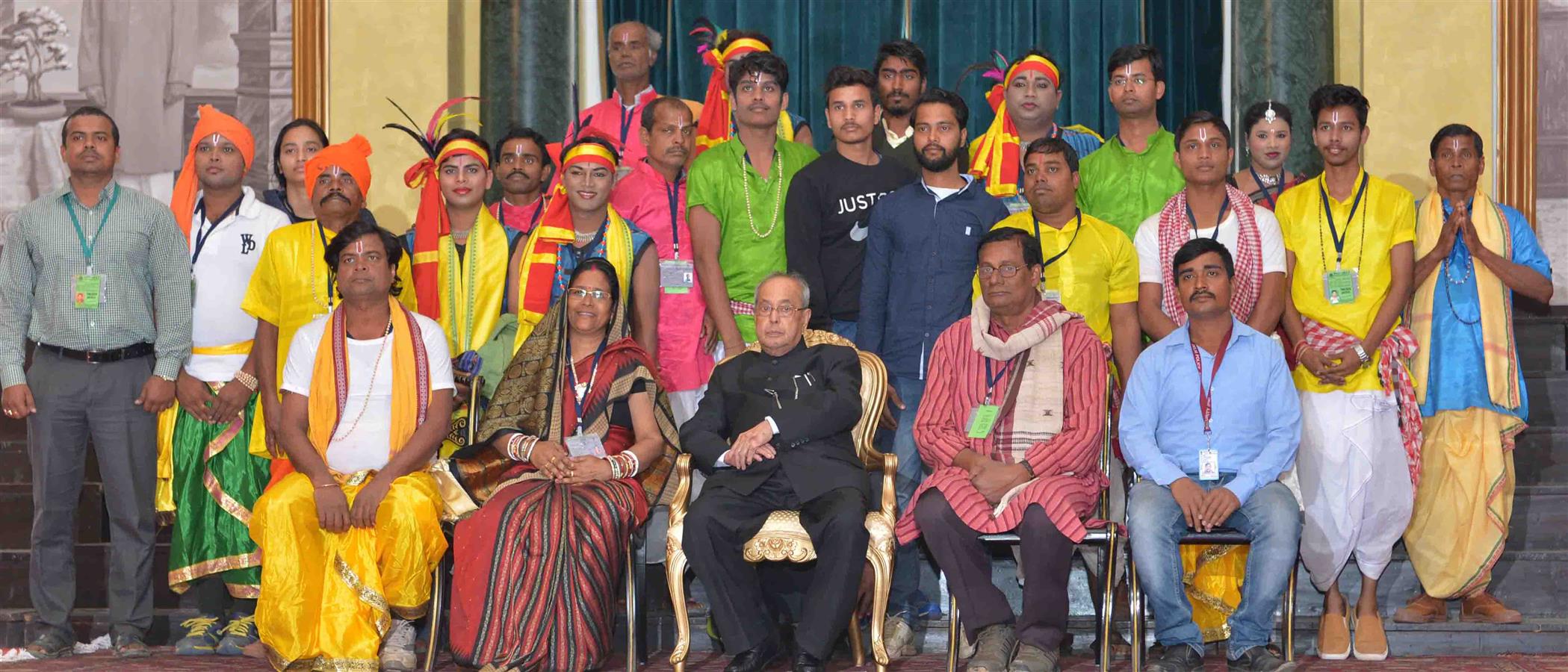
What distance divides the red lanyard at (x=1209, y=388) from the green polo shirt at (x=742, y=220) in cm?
157

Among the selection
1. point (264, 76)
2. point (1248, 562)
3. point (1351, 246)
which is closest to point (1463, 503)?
point (1351, 246)

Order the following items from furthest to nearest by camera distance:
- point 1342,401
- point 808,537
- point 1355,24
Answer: point 1355,24, point 1342,401, point 808,537

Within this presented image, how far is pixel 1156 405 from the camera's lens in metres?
5.43

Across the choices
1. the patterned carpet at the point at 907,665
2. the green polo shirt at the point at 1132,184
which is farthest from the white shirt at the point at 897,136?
the patterned carpet at the point at 907,665

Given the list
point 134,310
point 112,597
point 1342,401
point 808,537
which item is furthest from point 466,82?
point 1342,401

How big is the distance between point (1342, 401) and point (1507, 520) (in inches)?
29.3

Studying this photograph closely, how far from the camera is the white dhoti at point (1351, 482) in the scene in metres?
5.57

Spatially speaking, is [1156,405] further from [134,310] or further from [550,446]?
[134,310]

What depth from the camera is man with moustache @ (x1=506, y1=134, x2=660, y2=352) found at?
6.12m

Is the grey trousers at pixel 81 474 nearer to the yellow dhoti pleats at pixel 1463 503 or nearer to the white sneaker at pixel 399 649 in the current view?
the white sneaker at pixel 399 649

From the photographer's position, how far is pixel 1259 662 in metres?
5.16

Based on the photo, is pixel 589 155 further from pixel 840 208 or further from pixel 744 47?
pixel 744 47

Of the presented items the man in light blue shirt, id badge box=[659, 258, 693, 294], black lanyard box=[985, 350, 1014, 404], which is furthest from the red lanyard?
id badge box=[659, 258, 693, 294]

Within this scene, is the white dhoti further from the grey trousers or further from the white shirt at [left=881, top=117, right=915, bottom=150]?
the grey trousers
